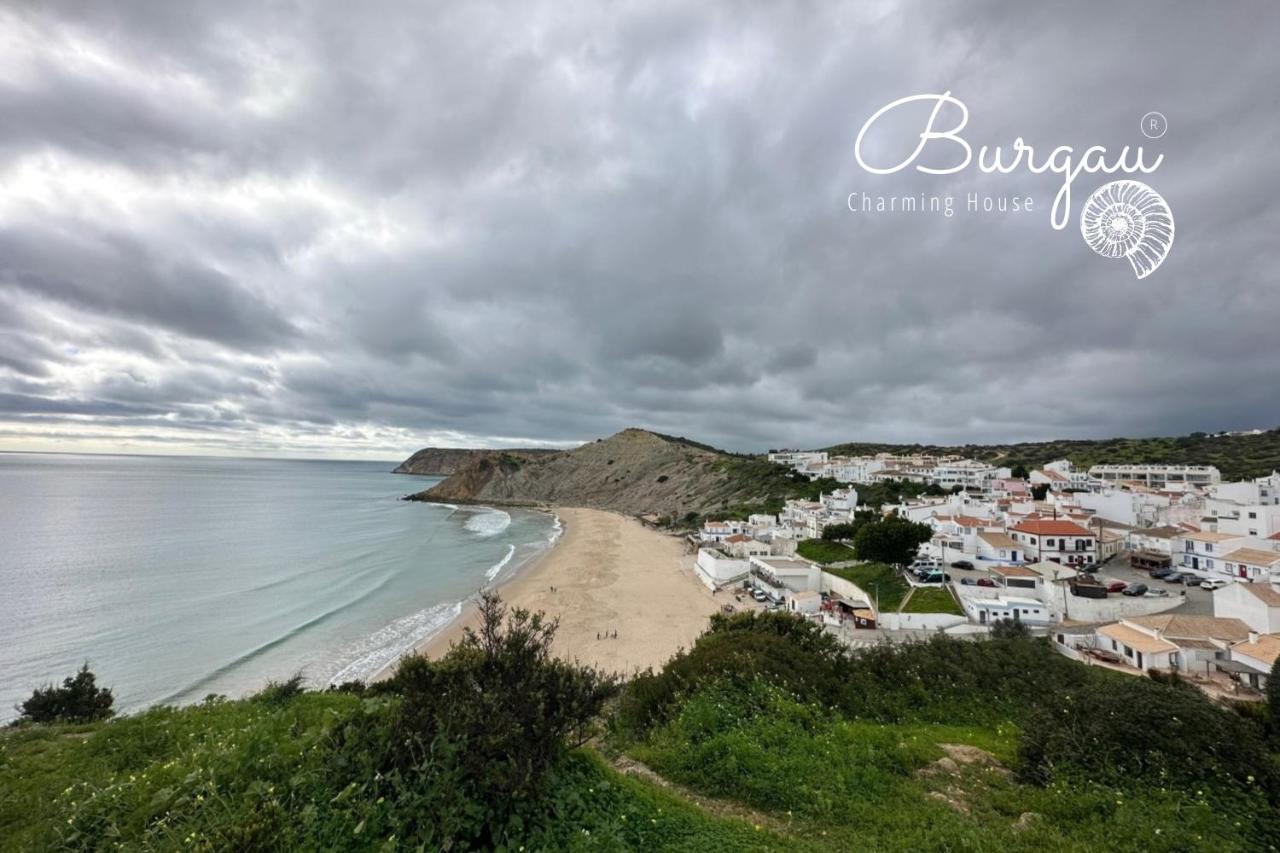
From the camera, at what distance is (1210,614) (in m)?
21.7

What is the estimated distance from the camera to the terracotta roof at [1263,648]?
1584 cm

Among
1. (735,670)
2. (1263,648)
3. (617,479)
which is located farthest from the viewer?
(617,479)

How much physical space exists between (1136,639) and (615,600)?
79.6 feet

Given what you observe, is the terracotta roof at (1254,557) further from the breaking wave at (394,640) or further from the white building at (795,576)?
the breaking wave at (394,640)

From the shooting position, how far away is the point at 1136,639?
18000 millimetres

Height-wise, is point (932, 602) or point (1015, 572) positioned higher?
point (1015, 572)

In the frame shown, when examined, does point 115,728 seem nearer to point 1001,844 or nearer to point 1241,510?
point 1001,844

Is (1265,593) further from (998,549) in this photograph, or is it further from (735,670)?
(735,670)

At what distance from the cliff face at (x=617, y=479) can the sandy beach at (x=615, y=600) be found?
31148 mm

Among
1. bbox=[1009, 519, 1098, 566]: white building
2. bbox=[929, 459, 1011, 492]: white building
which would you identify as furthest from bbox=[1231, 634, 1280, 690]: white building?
bbox=[929, 459, 1011, 492]: white building

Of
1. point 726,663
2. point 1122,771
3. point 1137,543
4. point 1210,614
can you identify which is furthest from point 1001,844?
point 1137,543

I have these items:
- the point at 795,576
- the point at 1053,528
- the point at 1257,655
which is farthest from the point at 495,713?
the point at 1053,528

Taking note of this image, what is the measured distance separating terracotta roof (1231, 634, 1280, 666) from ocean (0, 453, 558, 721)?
98.1 ft

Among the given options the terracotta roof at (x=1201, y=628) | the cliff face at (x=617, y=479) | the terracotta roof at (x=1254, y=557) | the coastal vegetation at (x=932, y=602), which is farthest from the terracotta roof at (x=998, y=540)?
the cliff face at (x=617, y=479)
